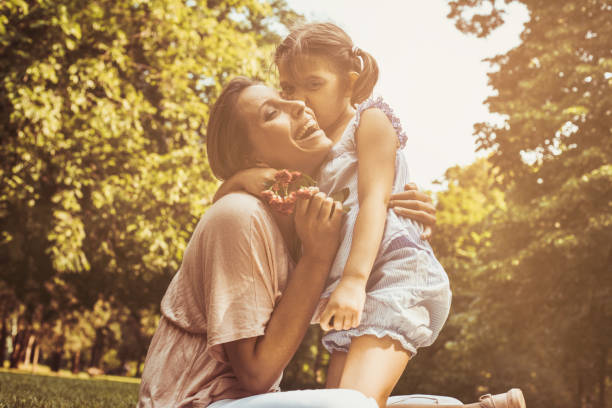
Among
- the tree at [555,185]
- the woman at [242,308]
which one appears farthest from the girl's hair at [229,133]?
the tree at [555,185]

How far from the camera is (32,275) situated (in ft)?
61.6

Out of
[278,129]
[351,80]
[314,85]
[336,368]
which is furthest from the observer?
[351,80]

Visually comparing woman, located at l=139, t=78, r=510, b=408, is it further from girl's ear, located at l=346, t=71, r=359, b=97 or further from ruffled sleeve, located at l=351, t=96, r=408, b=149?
girl's ear, located at l=346, t=71, r=359, b=97

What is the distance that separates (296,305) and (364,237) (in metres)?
0.37

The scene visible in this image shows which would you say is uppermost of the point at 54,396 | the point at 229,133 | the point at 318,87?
the point at 318,87

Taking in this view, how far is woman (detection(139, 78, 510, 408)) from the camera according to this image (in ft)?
7.19

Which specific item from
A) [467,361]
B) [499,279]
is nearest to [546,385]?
[467,361]

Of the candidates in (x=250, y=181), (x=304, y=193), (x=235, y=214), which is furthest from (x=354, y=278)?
(x=250, y=181)

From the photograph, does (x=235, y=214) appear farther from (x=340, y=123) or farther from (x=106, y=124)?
(x=106, y=124)

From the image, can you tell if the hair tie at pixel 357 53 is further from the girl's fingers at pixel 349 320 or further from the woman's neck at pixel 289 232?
the girl's fingers at pixel 349 320

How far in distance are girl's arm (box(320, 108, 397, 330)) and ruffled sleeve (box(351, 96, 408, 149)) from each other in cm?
4

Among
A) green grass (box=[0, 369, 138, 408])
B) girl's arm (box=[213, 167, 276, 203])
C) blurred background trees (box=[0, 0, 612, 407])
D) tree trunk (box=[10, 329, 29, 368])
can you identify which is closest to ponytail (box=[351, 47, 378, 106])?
girl's arm (box=[213, 167, 276, 203])

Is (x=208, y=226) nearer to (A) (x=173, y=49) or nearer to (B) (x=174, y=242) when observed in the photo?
(B) (x=174, y=242)

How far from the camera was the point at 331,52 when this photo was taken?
9.86ft
